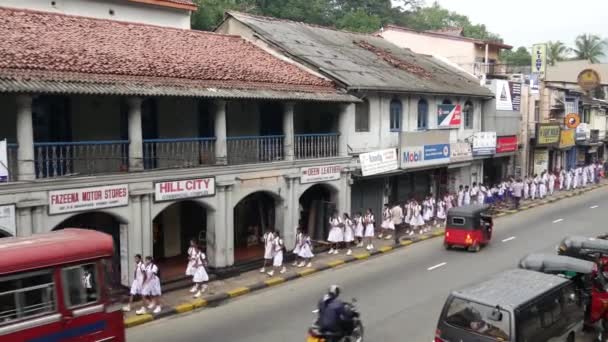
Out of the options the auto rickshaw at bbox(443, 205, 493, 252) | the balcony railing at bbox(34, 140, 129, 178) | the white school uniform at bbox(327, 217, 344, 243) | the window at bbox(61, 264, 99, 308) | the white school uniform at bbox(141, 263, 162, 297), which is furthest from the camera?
the auto rickshaw at bbox(443, 205, 493, 252)

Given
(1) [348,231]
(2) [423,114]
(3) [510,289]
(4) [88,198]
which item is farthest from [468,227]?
(4) [88,198]

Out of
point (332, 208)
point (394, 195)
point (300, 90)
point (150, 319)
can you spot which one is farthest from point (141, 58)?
point (394, 195)

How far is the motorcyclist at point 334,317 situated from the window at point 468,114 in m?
21.8

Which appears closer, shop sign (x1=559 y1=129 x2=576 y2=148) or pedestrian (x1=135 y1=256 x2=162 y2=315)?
A: pedestrian (x1=135 y1=256 x2=162 y2=315)

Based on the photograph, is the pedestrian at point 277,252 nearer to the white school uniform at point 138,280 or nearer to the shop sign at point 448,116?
the white school uniform at point 138,280

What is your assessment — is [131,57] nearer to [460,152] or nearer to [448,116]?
[448,116]

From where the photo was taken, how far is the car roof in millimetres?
9836

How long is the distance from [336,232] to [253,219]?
333 centimetres

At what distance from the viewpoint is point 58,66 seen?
14164 mm

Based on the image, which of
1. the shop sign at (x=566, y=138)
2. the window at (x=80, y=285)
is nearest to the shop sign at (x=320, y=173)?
the window at (x=80, y=285)

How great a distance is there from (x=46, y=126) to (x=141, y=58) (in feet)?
10.7

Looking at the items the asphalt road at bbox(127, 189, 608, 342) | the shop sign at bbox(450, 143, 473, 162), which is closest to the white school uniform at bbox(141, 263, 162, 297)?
the asphalt road at bbox(127, 189, 608, 342)

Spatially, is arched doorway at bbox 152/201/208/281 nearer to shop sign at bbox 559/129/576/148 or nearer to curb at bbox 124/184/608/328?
curb at bbox 124/184/608/328

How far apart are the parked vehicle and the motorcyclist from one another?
166cm
